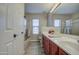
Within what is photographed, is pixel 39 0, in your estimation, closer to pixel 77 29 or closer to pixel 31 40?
pixel 77 29

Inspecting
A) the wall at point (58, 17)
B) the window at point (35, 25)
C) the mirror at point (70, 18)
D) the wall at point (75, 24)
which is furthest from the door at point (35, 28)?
the wall at point (75, 24)

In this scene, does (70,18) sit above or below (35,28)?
above

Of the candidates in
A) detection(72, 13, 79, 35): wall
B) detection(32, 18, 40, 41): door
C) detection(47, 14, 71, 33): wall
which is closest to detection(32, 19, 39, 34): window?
detection(32, 18, 40, 41): door

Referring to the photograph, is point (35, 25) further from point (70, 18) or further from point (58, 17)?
point (70, 18)

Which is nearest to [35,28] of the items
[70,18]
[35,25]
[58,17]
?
[35,25]

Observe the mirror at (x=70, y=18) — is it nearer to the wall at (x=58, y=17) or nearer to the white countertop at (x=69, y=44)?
the wall at (x=58, y=17)

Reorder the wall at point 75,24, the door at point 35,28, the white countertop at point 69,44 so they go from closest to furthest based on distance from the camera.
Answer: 1. the white countertop at point 69,44
2. the wall at point 75,24
3. the door at point 35,28

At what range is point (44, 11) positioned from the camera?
6.59 ft

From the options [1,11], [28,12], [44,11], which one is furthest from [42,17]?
[1,11]

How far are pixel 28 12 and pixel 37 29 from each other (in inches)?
13.5

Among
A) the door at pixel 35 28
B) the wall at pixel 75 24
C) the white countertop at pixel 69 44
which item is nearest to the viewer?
the white countertop at pixel 69 44

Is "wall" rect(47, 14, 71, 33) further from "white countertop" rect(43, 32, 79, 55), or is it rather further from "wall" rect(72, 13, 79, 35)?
"white countertop" rect(43, 32, 79, 55)

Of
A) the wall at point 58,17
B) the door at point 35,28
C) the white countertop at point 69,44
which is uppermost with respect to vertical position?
the wall at point 58,17
